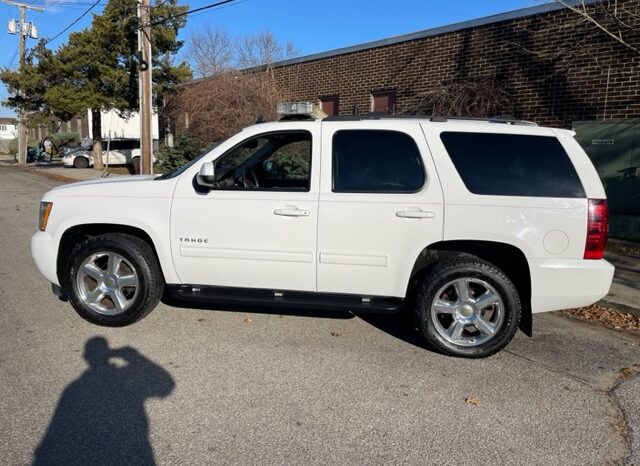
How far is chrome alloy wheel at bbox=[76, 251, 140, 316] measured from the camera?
4.79 meters

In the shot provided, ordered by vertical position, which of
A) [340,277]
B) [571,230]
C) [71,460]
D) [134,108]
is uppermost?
[134,108]

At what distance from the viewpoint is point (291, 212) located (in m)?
4.38

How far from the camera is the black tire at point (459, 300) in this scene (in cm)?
426

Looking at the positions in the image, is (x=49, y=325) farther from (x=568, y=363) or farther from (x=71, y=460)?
(x=568, y=363)

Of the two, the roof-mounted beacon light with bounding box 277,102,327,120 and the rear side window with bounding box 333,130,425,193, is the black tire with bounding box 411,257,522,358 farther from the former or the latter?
the roof-mounted beacon light with bounding box 277,102,327,120

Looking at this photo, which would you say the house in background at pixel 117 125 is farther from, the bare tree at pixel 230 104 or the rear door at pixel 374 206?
the rear door at pixel 374 206

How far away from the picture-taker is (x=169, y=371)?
399 cm

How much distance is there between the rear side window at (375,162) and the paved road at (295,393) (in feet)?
4.47

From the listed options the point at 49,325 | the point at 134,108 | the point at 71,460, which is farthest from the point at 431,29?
the point at 134,108

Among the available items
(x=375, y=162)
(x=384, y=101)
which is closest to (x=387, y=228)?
(x=375, y=162)

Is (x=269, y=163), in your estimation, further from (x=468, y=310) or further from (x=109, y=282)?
(x=468, y=310)

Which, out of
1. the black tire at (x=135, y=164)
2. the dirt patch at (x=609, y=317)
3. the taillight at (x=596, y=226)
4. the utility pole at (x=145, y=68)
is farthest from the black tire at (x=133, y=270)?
the black tire at (x=135, y=164)

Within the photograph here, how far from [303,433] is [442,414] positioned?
3.04 feet

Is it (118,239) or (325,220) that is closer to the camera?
(325,220)
